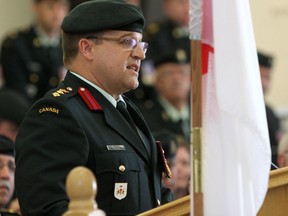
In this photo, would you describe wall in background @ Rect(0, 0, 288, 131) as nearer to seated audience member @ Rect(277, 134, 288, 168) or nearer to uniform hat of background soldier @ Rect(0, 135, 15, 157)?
seated audience member @ Rect(277, 134, 288, 168)

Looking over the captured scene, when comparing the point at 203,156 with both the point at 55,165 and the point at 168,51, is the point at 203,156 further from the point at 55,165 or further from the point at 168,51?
the point at 168,51

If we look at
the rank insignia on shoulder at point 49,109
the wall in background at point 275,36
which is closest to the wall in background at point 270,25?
the wall in background at point 275,36

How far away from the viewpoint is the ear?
410 centimetres

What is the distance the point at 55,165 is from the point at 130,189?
1.01 ft

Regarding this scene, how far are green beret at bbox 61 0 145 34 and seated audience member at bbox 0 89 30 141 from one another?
2.55 m

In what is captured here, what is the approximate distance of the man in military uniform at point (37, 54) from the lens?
8141 millimetres

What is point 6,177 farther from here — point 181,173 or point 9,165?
point 181,173

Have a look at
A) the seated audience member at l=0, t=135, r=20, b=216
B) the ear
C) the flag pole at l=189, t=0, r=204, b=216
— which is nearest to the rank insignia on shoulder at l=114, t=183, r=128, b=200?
the flag pole at l=189, t=0, r=204, b=216

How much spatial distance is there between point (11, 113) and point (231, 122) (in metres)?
3.35

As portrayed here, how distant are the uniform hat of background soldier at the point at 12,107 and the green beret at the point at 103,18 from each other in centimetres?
266

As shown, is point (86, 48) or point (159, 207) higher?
point (86, 48)

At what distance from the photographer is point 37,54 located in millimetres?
8344

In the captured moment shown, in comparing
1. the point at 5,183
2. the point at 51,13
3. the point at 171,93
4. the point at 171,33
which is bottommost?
the point at 5,183

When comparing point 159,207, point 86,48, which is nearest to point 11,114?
point 86,48
